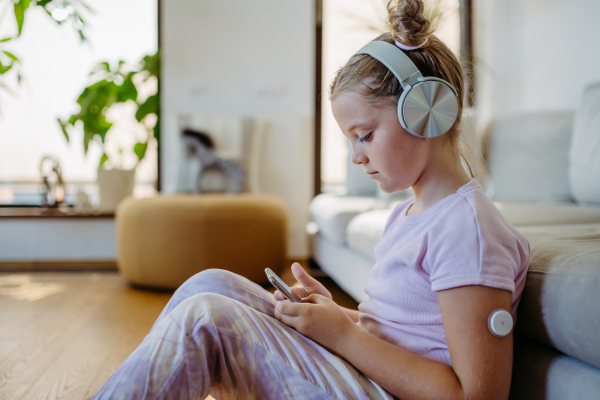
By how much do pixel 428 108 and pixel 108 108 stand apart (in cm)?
275

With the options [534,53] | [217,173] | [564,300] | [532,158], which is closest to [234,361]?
[564,300]

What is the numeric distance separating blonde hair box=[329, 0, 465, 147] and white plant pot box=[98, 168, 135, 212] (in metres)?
2.53

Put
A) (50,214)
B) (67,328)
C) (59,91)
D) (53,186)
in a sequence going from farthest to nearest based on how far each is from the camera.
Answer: (59,91)
(53,186)
(50,214)
(67,328)

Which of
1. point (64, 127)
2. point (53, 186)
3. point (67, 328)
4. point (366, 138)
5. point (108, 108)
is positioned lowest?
point (67, 328)

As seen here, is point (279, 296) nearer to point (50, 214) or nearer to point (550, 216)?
point (550, 216)

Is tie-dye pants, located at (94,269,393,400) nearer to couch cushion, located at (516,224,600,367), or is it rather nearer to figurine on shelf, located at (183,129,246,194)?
couch cushion, located at (516,224,600,367)

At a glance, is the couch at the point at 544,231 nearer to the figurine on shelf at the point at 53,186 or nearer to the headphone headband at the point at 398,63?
the headphone headband at the point at 398,63

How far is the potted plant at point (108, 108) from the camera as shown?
2836 mm

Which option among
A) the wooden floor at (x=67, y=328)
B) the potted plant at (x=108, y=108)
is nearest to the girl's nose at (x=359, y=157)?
the wooden floor at (x=67, y=328)

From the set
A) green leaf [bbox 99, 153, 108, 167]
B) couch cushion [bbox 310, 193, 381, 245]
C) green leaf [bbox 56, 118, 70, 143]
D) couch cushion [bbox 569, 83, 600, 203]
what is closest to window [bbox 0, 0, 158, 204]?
green leaf [bbox 99, 153, 108, 167]

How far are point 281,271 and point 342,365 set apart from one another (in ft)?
5.77

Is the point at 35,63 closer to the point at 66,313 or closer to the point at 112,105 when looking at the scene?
the point at 112,105

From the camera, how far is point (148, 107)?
2977 millimetres

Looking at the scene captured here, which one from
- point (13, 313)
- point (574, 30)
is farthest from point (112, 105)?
point (574, 30)
